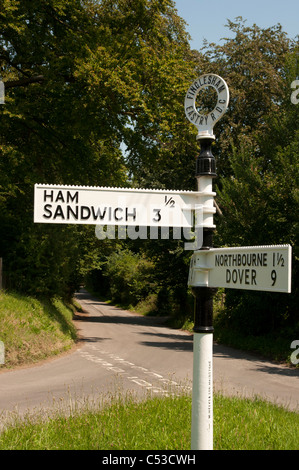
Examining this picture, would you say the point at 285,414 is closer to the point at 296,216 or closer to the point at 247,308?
the point at 296,216

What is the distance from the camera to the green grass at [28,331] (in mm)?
13230

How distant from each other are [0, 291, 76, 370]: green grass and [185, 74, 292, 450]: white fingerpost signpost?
10.5 m

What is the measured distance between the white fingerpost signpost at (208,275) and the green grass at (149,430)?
5.77 feet

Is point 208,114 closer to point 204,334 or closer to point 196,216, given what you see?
point 196,216

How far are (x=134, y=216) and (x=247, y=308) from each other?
16.0m

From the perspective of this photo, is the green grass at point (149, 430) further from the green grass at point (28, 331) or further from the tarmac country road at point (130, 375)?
the green grass at point (28, 331)

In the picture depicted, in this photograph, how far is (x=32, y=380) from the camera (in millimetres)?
10914

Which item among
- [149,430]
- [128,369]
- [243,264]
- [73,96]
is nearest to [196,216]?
[243,264]

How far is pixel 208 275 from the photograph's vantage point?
313cm

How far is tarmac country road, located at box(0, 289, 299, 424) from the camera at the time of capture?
888cm

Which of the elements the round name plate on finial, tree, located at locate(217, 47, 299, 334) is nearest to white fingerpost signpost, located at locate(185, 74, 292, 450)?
the round name plate on finial

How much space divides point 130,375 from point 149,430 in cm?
643

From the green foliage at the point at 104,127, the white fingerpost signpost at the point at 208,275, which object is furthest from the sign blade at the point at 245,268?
the green foliage at the point at 104,127
